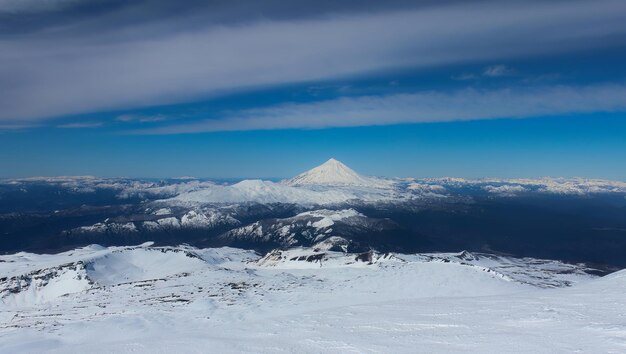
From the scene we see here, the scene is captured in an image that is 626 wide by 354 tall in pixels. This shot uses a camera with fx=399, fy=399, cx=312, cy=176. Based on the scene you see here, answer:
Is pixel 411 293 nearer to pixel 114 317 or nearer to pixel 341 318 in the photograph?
pixel 341 318

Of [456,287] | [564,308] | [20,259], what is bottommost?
[20,259]

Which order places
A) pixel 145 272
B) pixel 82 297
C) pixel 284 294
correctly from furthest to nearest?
1. pixel 145 272
2. pixel 82 297
3. pixel 284 294

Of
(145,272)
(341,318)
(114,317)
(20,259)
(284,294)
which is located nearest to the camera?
(341,318)

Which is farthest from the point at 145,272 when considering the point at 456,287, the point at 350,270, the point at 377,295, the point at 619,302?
the point at 619,302

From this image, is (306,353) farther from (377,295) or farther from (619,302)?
(377,295)

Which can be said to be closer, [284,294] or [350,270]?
[284,294]

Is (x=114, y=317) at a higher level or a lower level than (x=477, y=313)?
lower

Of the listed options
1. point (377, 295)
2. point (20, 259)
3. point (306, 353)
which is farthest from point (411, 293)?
point (20, 259)
